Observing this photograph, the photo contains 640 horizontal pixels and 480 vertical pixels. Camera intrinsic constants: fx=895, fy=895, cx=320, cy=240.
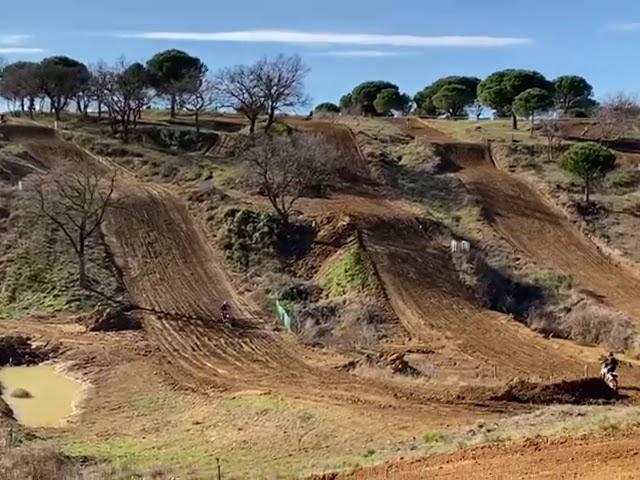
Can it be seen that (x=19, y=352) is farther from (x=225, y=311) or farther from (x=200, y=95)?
(x=200, y=95)

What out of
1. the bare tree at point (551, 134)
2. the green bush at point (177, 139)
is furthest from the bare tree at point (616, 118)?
the green bush at point (177, 139)

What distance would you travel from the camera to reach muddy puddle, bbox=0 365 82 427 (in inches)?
1124

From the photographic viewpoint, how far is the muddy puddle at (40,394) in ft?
93.7

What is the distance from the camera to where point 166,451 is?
22984mm

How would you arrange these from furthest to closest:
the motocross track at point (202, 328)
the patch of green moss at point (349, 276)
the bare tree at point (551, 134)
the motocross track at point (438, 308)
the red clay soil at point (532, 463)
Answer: the bare tree at point (551, 134) < the patch of green moss at point (349, 276) < the motocross track at point (438, 308) < the motocross track at point (202, 328) < the red clay soil at point (532, 463)

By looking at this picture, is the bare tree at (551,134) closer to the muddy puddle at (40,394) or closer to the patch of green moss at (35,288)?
the patch of green moss at (35,288)

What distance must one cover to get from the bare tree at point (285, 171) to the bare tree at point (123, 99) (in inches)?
627

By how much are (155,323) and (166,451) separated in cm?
1422

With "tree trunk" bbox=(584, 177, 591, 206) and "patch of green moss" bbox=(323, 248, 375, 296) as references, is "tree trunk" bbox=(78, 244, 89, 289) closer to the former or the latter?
"patch of green moss" bbox=(323, 248, 375, 296)

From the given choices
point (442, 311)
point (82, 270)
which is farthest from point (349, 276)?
point (82, 270)

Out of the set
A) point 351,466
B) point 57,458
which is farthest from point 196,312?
point 351,466

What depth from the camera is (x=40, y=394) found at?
3077cm

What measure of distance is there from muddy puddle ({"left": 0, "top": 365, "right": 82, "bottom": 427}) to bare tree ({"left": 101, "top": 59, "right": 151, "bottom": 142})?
32.4m

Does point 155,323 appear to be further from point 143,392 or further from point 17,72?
point 17,72
